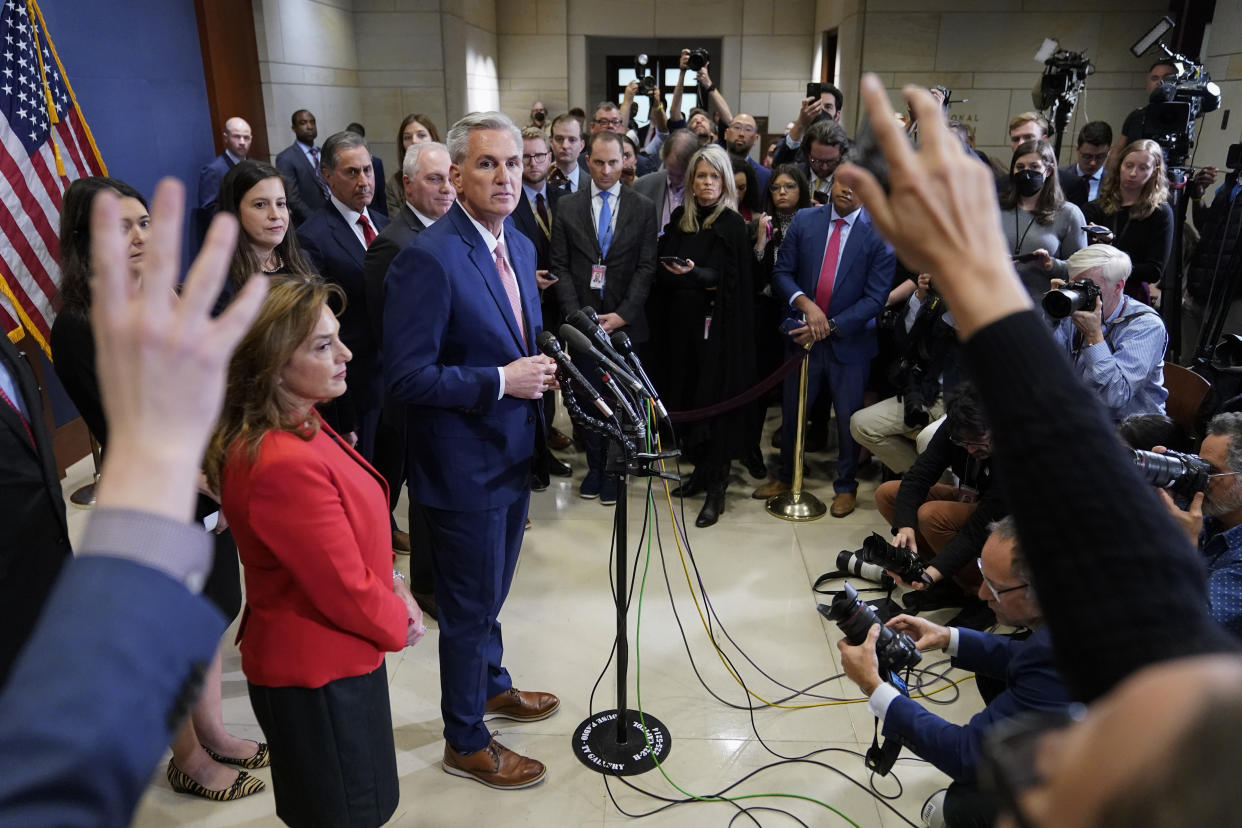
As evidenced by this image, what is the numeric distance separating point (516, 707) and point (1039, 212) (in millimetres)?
3277

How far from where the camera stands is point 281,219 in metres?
3.12

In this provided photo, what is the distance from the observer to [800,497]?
14.2 feet

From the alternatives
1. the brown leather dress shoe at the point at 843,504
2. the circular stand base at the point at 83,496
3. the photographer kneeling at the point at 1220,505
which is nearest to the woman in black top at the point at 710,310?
the brown leather dress shoe at the point at 843,504

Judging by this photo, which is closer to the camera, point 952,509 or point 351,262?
point 952,509

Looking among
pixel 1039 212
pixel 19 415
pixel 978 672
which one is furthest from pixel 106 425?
pixel 1039 212

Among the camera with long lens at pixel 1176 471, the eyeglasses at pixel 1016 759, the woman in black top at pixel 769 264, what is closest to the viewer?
the eyeglasses at pixel 1016 759

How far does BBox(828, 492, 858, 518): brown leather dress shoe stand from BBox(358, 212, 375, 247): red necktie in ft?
8.64

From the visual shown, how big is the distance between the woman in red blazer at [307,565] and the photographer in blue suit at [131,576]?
1072mm

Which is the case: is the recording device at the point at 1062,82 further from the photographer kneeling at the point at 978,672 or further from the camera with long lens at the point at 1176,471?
the photographer kneeling at the point at 978,672

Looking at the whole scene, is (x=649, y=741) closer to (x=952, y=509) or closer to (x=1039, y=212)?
(x=952, y=509)

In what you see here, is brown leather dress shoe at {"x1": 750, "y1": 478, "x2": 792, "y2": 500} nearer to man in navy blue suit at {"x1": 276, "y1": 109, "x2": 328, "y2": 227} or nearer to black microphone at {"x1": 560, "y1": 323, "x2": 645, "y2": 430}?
black microphone at {"x1": 560, "y1": 323, "x2": 645, "y2": 430}

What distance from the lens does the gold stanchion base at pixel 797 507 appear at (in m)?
4.23

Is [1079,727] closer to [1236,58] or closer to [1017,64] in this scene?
[1236,58]

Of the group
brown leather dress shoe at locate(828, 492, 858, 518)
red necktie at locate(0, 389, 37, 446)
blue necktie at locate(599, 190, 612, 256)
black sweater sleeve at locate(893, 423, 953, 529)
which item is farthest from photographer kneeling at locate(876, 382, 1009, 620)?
red necktie at locate(0, 389, 37, 446)
